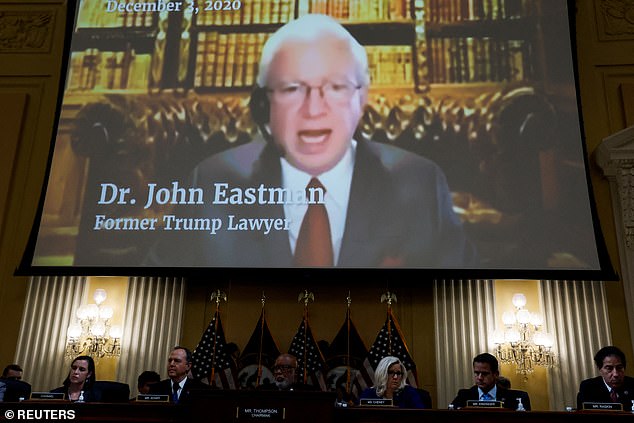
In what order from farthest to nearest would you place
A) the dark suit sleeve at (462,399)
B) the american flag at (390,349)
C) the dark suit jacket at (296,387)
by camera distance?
the american flag at (390,349) < the dark suit jacket at (296,387) < the dark suit sleeve at (462,399)

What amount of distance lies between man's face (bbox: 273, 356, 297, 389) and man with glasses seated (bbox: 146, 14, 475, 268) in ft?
2.89

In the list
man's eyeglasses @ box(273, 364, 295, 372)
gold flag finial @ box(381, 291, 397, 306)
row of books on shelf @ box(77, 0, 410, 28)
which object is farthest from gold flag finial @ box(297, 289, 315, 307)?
row of books on shelf @ box(77, 0, 410, 28)

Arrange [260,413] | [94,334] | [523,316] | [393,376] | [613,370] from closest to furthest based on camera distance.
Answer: [260,413], [613,370], [393,376], [523,316], [94,334]

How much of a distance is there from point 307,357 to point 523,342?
2106 mm

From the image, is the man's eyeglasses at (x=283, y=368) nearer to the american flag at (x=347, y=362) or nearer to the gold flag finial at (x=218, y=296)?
the american flag at (x=347, y=362)

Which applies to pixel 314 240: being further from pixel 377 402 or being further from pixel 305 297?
pixel 377 402

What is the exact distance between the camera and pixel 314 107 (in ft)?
24.6

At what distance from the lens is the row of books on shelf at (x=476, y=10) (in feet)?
25.4

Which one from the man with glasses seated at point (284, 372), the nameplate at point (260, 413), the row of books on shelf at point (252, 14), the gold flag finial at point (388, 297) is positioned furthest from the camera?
the row of books on shelf at point (252, 14)

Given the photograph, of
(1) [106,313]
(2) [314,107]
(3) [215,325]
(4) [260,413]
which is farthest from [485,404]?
(1) [106,313]

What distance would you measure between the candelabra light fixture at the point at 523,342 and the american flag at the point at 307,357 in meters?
1.75

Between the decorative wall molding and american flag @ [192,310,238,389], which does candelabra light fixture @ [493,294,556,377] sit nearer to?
the decorative wall molding

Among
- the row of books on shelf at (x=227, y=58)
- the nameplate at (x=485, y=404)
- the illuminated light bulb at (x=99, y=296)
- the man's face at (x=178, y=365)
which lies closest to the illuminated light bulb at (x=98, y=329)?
the illuminated light bulb at (x=99, y=296)

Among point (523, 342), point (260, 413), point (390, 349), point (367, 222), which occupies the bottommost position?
point (260, 413)
